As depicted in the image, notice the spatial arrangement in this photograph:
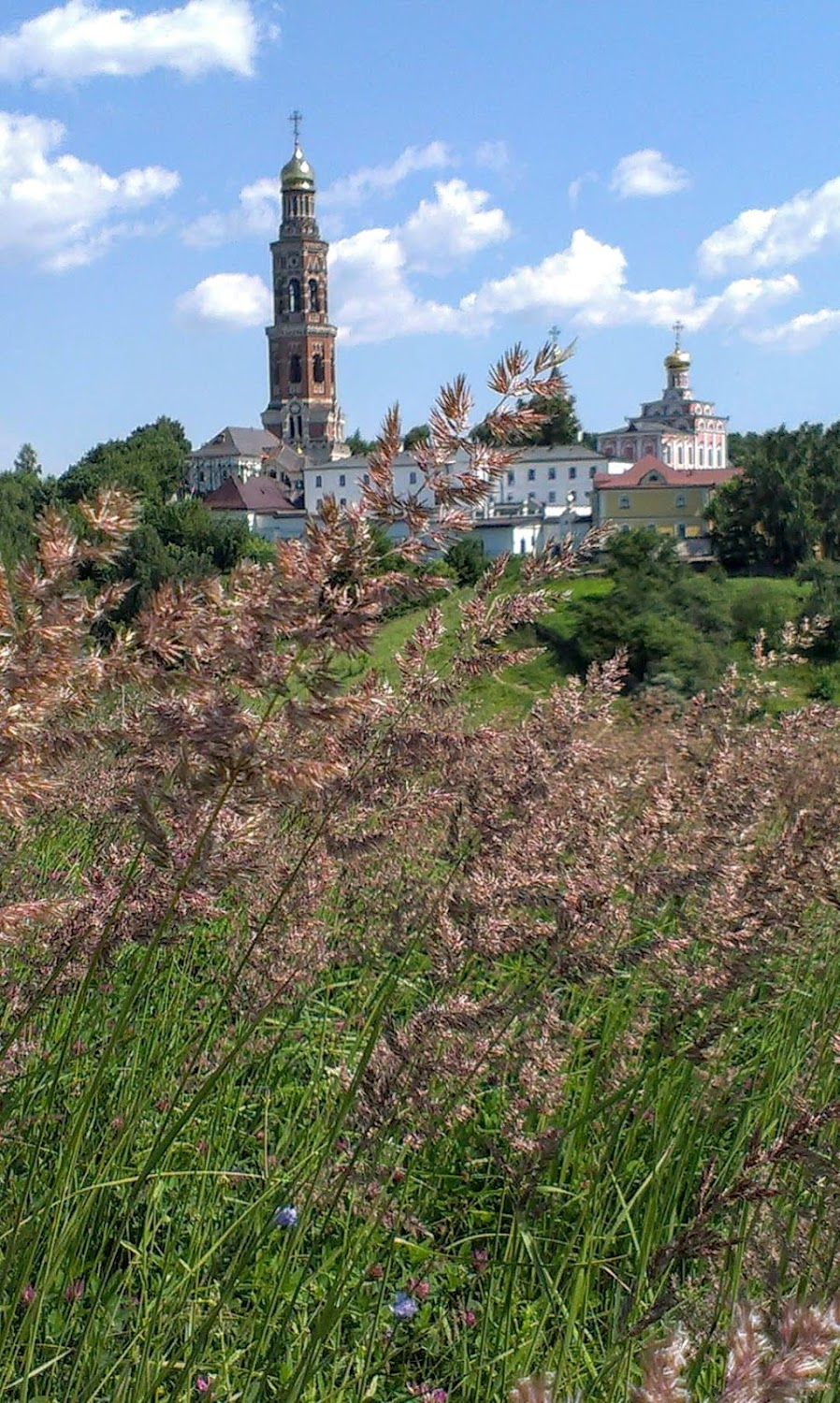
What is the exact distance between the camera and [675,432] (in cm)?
13062

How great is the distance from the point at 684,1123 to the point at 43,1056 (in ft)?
5.10

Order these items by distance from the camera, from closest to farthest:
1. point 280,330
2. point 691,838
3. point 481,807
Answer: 1. point 481,807
2. point 691,838
3. point 280,330

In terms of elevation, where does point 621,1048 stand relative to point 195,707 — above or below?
below

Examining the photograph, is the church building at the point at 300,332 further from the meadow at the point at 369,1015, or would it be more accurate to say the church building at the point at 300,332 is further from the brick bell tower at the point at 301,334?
the meadow at the point at 369,1015

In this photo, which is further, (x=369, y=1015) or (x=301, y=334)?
(x=301, y=334)

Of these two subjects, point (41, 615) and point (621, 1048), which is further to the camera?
point (621, 1048)

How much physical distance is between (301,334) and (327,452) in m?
17.1

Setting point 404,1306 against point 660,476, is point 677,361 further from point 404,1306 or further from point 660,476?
point 404,1306

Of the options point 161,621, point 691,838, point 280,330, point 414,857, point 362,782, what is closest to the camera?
point 161,621

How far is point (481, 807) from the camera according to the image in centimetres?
305

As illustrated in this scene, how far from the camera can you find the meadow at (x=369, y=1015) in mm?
1904

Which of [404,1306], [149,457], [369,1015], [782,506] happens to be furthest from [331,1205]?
[149,457]

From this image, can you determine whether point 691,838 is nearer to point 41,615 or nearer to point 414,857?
point 414,857

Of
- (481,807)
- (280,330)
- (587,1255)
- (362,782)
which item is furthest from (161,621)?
(280,330)
